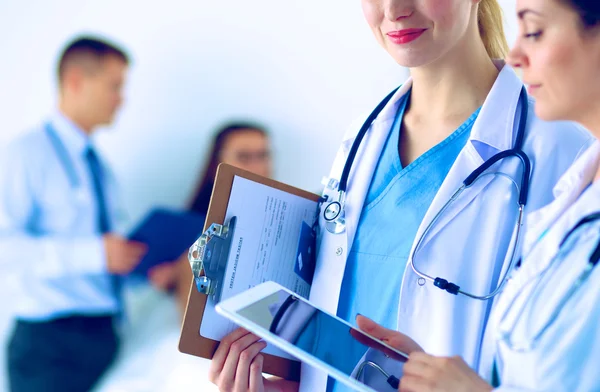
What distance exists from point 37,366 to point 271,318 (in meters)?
2.24

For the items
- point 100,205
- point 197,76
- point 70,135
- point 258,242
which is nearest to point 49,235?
point 100,205

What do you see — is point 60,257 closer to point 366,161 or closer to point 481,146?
point 366,161

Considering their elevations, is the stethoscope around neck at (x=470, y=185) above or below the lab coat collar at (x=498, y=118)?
below

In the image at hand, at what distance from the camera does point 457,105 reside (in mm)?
1097

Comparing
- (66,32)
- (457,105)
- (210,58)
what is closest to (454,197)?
(457,105)

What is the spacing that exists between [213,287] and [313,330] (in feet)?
0.67

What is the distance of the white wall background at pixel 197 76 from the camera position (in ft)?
9.09

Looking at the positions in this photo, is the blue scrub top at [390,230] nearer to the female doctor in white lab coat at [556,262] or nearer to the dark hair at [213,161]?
the female doctor in white lab coat at [556,262]

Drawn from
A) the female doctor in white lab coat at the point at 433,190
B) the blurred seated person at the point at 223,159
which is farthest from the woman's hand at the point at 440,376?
the blurred seated person at the point at 223,159

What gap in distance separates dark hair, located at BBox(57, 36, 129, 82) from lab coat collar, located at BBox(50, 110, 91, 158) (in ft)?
0.96

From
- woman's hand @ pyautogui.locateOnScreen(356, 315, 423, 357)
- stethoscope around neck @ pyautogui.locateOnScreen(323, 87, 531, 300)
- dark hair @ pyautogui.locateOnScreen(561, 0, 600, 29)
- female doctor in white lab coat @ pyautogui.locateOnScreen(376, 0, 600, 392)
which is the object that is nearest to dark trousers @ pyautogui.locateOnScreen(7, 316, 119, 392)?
stethoscope around neck @ pyautogui.locateOnScreen(323, 87, 531, 300)

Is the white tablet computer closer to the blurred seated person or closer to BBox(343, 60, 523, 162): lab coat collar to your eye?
BBox(343, 60, 523, 162): lab coat collar

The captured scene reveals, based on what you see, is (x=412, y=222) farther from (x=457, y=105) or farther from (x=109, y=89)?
(x=109, y=89)

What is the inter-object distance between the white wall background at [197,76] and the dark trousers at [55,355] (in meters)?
0.37
